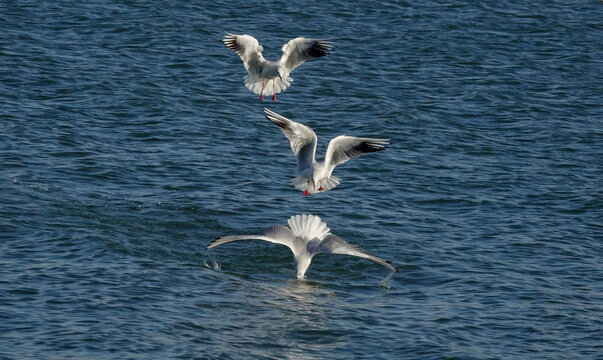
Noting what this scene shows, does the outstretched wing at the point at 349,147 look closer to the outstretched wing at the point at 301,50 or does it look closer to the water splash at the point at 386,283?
the water splash at the point at 386,283

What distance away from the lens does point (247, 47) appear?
17.9 metres

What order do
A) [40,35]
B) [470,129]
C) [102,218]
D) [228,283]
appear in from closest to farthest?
[228,283], [102,218], [470,129], [40,35]

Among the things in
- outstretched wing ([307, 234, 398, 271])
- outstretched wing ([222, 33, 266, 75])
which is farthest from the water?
outstretched wing ([222, 33, 266, 75])

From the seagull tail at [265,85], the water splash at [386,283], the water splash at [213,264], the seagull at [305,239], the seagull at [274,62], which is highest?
the seagull at [274,62]

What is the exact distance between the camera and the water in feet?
44.7

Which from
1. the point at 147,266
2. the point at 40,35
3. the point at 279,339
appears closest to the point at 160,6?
the point at 40,35

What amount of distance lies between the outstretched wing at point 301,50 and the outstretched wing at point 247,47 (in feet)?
1.41

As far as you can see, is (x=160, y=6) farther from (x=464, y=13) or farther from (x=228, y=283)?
(x=228, y=283)

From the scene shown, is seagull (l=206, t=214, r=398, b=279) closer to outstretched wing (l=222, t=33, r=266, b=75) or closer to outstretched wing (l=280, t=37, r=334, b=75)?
outstretched wing (l=280, t=37, r=334, b=75)

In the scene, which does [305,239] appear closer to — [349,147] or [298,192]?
[349,147]

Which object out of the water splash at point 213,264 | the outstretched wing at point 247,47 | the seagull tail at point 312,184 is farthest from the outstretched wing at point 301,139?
the outstretched wing at point 247,47

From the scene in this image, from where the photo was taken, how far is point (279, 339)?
13.2 metres

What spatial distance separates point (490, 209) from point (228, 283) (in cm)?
592

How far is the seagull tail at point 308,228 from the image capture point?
15.4m
